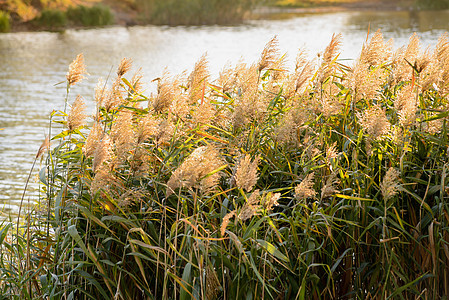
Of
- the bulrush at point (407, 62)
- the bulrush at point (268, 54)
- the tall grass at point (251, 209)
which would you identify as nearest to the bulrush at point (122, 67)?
the tall grass at point (251, 209)

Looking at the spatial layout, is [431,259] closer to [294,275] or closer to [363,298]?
[363,298]

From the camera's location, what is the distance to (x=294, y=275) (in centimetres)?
250

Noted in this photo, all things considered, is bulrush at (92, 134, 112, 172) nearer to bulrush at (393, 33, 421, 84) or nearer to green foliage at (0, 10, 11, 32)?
bulrush at (393, 33, 421, 84)

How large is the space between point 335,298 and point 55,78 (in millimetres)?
16371

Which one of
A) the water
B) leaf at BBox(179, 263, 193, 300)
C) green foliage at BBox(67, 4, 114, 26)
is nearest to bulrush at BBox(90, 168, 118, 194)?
leaf at BBox(179, 263, 193, 300)

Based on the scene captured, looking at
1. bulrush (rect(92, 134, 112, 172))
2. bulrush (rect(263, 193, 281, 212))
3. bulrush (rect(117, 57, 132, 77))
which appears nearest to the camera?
bulrush (rect(263, 193, 281, 212))

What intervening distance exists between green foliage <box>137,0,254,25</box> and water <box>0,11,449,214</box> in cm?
182

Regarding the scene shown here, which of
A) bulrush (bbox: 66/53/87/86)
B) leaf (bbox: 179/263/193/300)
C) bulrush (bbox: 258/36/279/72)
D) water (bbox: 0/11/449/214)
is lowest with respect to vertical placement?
water (bbox: 0/11/449/214)

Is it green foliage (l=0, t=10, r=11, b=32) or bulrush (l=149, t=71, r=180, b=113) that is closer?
bulrush (l=149, t=71, r=180, b=113)

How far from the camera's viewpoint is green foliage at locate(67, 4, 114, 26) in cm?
3467

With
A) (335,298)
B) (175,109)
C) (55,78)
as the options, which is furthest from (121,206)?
(55,78)

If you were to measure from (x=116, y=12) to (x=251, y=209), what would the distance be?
41414mm

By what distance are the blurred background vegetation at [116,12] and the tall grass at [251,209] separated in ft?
99.6

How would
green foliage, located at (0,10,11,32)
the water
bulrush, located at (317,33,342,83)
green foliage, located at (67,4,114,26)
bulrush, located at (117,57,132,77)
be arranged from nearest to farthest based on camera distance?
1. bulrush, located at (117,57,132,77)
2. bulrush, located at (317,33,342,83)
3. the water
4. green foliage, located at (0,10,11,32)
5. green foliage, located at (67,4,114,26)
